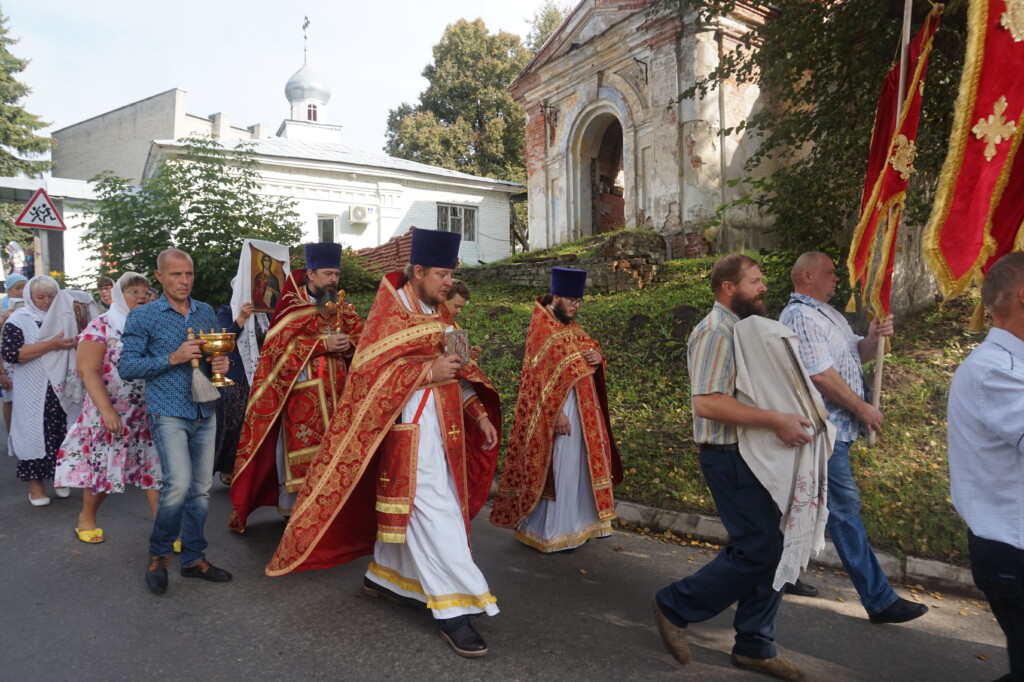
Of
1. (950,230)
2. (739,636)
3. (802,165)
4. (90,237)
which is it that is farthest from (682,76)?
(739,636)

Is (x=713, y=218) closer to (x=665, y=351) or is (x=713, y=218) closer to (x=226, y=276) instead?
(x=665, y=351)

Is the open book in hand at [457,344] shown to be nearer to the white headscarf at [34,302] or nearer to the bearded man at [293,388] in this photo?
the bearded man at [293,388]

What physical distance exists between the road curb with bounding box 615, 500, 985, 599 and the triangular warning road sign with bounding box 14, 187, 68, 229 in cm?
1014

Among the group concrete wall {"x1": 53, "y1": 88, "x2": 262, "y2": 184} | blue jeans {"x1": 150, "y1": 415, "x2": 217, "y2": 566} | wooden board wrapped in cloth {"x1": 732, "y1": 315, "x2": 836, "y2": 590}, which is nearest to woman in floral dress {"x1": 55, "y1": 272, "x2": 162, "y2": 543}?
blue jeans {"x1": 150, "y1": 415, "x2": 217, "y2": 566}

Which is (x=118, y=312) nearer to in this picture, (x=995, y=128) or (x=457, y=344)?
(x=457, y=344)

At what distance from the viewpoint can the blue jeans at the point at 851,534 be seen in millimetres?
3992

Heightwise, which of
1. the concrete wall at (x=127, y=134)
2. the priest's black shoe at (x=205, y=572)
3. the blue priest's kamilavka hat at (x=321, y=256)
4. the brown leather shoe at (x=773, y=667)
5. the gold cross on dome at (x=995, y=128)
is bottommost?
the brown leather shoe at (x=773, y=667)

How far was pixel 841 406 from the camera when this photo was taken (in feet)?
13.3

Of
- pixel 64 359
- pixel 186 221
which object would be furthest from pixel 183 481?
pixel 186 221

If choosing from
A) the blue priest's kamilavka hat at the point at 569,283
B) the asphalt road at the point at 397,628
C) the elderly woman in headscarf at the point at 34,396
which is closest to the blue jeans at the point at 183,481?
the asphalt road at the point at 397,628

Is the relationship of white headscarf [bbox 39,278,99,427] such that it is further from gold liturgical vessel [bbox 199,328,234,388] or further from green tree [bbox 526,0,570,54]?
green tree [bbox 526,0,570,54]

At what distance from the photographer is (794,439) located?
3.15 meters

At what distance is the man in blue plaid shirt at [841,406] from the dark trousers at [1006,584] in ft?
4.12

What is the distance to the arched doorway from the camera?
19719 millimetres
